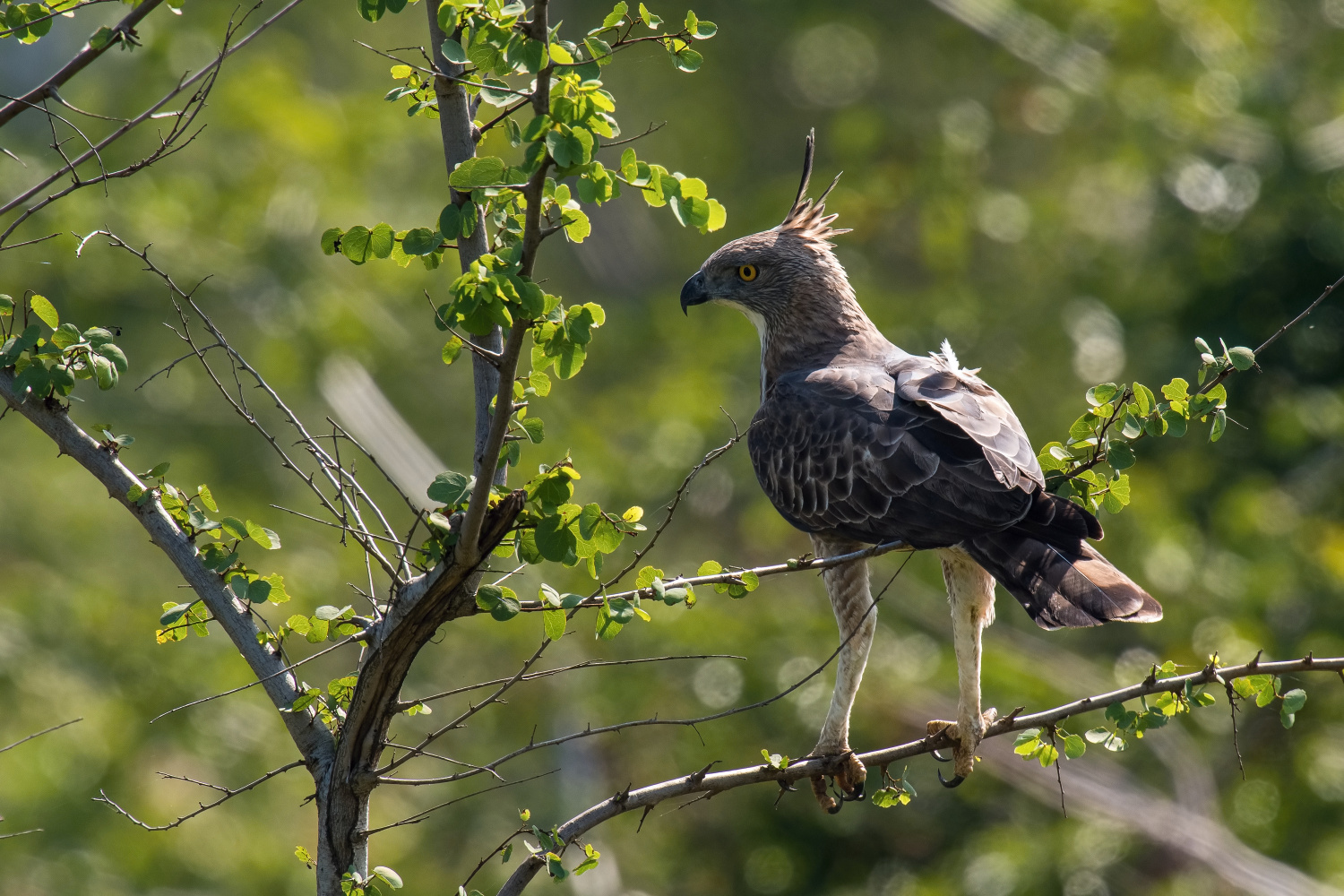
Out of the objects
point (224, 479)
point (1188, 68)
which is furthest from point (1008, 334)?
point (224, 479)

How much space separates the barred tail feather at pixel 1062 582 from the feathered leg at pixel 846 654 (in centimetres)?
63

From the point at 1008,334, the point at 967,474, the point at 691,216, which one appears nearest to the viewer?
the point at 691,216

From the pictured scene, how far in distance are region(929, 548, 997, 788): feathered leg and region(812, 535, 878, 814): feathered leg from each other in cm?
28

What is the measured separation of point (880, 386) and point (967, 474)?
68 cm

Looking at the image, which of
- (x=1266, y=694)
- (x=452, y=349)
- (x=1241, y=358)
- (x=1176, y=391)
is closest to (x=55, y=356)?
(x=452, y=349)

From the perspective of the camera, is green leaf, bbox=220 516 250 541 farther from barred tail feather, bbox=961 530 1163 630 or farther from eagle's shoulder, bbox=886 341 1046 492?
eagle's shoulder, bbox=886 341 1046 492

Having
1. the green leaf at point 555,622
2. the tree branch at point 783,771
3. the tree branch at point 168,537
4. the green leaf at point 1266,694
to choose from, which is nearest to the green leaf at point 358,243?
the tree branch at point 168,537

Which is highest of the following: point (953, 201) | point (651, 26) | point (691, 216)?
point (651, 26)

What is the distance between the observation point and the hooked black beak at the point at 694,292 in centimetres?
545

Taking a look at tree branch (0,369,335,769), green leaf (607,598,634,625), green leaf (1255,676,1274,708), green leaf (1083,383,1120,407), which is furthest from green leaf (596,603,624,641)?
green leaf (1255,676,1274,708)

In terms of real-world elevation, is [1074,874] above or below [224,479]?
below

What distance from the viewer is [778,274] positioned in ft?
17.6

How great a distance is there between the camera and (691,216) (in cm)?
248

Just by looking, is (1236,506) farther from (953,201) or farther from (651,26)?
(651,26)
